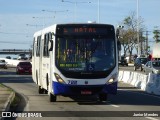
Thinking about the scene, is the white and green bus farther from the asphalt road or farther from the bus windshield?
the asphalt road

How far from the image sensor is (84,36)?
19.9 meters

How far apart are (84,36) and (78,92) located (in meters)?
2.16

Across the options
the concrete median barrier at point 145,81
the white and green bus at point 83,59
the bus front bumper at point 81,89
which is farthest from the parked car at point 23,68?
the bus front bumper at point 81,89

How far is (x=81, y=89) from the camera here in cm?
1950

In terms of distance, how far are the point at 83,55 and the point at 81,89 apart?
1.29 m

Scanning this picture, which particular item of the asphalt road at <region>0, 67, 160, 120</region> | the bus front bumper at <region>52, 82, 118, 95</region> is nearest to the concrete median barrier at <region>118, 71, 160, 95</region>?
the asphalt road at <region>0, 67, 160, 120</region>

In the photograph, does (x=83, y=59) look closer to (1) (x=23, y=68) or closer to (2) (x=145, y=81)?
(2) (x=145, y=81)

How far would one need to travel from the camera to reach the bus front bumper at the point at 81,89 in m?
19.3

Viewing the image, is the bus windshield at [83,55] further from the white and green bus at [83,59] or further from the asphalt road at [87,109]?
the asphalt road at [87,109]

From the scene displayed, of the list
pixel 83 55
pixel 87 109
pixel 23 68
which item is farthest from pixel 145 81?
pixel 23 68

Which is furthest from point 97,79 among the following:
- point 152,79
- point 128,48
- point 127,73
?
point 128,48

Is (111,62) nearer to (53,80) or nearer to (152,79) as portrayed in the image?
(53,80)

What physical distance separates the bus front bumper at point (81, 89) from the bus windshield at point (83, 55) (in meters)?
0.56

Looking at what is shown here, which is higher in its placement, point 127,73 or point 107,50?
point 107,50
